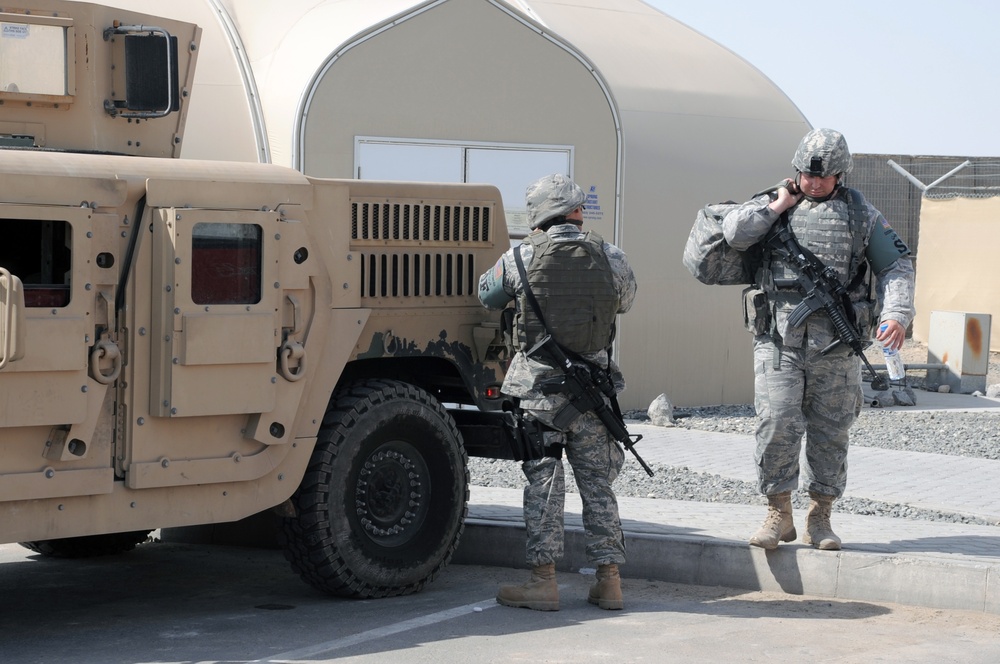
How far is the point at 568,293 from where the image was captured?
6172 mm

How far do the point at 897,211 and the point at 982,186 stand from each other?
6.34 ft

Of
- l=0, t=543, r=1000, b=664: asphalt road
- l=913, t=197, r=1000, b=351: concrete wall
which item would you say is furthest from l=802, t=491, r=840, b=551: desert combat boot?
l=913, t=197, r=1000, b=351: concrete wall

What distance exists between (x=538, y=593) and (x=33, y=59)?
3105 millimetres

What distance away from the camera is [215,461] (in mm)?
5762

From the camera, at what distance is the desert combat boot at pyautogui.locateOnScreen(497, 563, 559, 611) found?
623 cm

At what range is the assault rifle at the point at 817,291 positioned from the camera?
6.48 meters

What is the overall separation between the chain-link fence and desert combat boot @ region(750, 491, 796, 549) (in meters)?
16.2

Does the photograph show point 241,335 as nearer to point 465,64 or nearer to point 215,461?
point 215,461

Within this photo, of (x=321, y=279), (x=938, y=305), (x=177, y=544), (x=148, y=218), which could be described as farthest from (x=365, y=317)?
A: (x=938, y=305)

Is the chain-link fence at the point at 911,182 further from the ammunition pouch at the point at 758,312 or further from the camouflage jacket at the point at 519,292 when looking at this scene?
the camouflage jacket at the point at 519,292

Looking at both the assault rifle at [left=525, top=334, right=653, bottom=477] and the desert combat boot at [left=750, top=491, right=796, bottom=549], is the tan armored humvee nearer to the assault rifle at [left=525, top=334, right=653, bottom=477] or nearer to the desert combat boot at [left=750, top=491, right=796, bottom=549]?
the assault rifle at [left=525, top=334, right=653, bottom=477]

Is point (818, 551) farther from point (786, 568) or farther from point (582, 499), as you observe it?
point (582, 499)

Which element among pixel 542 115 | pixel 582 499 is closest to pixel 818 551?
pixel 582 499

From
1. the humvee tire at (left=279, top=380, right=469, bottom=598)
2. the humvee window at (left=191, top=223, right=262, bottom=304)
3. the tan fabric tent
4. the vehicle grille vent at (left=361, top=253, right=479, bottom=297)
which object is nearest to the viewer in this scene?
the humvee window at (left=191, top=223, right=262, bottom=304)
